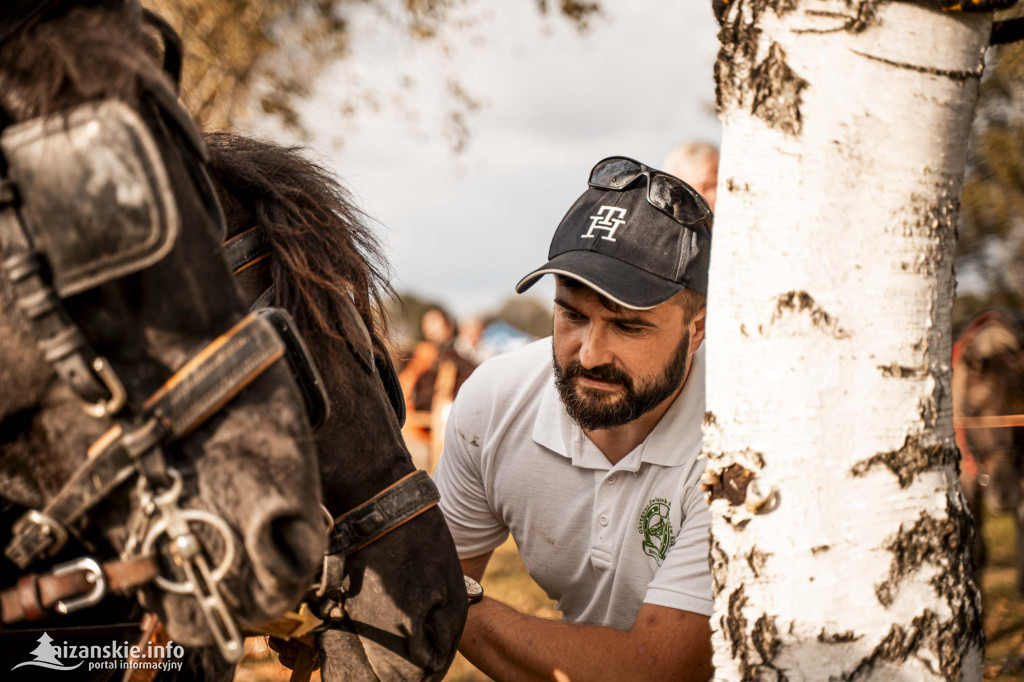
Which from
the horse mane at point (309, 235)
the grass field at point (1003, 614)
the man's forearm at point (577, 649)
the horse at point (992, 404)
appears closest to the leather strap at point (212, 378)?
the horse mane at point (309, 235)

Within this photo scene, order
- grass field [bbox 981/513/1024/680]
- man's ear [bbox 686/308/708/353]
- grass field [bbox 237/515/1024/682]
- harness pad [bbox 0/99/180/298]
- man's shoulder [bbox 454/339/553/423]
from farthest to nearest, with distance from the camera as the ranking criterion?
grass field [bbox 981/513/1024/680]
grass field [bbox 237/515/1024/682]
man's shoulder [bbox 454/339/553/423]
man's ear [bbox 686/308/708/353]
harness pad [bbox 0/99/180/298]

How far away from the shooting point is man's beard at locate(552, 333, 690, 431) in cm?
272

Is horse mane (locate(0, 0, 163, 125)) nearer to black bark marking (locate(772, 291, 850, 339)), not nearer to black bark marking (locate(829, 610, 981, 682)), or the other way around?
black bark marking (locate(772, 291, 850, 339))

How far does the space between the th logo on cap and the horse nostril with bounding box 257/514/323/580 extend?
1.70m

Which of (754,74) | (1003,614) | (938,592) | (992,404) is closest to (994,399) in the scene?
(992,404)

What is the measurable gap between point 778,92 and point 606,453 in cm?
160

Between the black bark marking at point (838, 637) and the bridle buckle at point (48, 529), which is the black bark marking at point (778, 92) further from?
the bridle buckle at point (48, 529)

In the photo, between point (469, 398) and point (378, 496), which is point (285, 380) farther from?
point (469, 398)

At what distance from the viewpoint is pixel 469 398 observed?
3.09 metres

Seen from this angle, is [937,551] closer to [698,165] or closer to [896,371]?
[896,371]

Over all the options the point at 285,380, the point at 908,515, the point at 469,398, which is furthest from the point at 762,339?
the point at 469,398

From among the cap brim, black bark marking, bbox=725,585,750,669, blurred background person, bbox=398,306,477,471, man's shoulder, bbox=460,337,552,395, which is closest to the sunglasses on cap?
the cap brim

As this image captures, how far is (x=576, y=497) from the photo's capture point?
2.80 m
